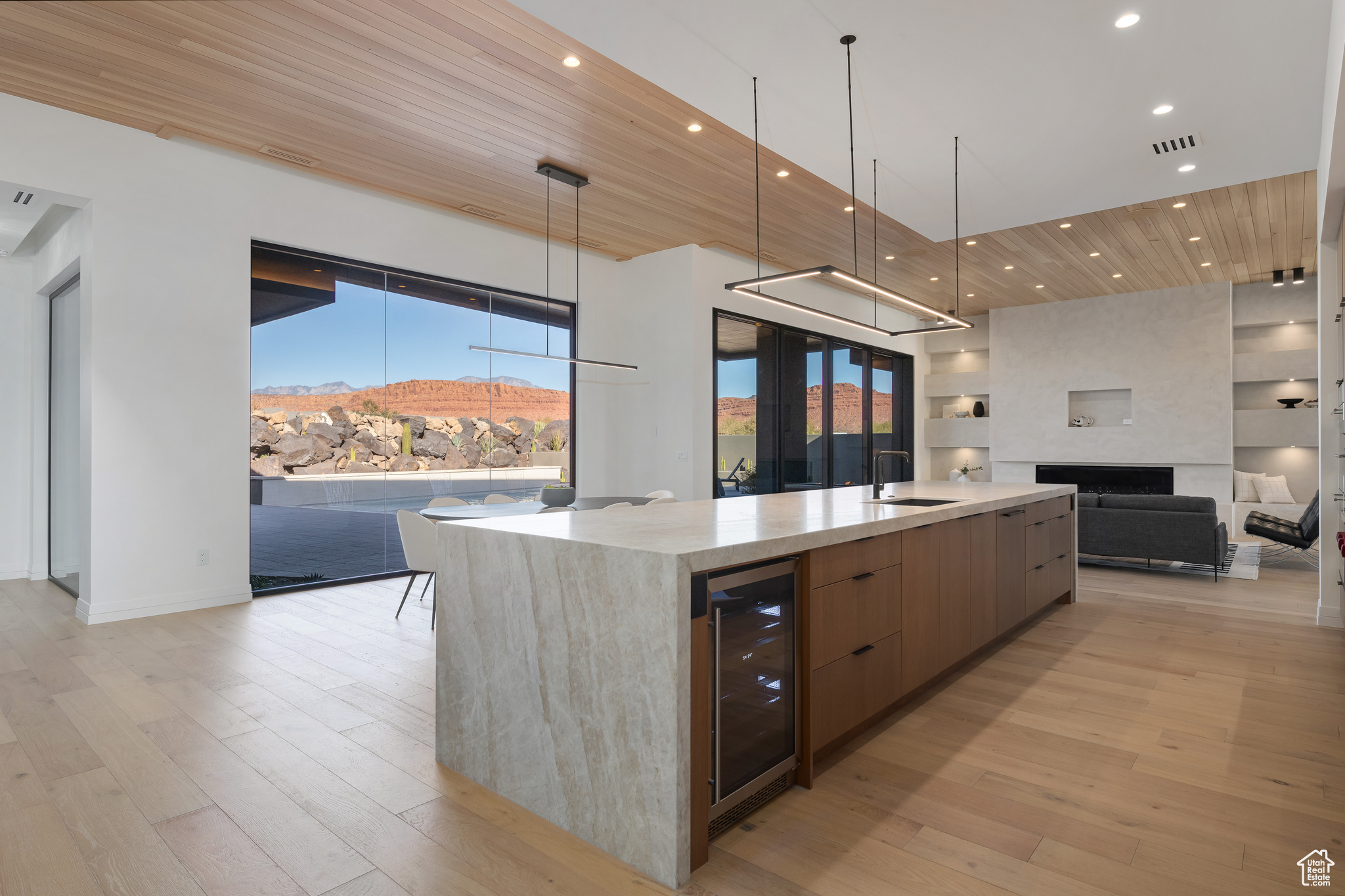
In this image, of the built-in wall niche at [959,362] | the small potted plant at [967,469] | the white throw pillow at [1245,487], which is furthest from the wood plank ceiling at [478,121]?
the small potted plant at [967,469]

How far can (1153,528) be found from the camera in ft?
19.5

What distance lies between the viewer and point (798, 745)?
225 centimetres

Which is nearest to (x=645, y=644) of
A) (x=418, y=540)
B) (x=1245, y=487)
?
(x=418, y=540)

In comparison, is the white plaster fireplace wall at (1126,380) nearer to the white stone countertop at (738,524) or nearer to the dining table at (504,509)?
the dining table at (504,509)

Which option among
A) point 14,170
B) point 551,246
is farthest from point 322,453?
point 551,246

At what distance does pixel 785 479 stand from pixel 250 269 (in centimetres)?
545

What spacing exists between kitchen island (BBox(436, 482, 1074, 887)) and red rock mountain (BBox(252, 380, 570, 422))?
138 inches

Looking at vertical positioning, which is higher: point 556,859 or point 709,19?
point 709,19

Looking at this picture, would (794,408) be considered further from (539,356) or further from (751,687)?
(751,687)

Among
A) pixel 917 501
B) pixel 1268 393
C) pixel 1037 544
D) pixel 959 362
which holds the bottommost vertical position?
pixel 1037 544

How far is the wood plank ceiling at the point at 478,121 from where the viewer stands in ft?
10.7

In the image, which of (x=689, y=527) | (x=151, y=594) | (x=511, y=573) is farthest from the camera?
(x=151, y=594)

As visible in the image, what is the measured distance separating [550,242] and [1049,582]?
5.12 m

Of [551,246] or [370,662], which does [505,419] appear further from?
[370,662]
